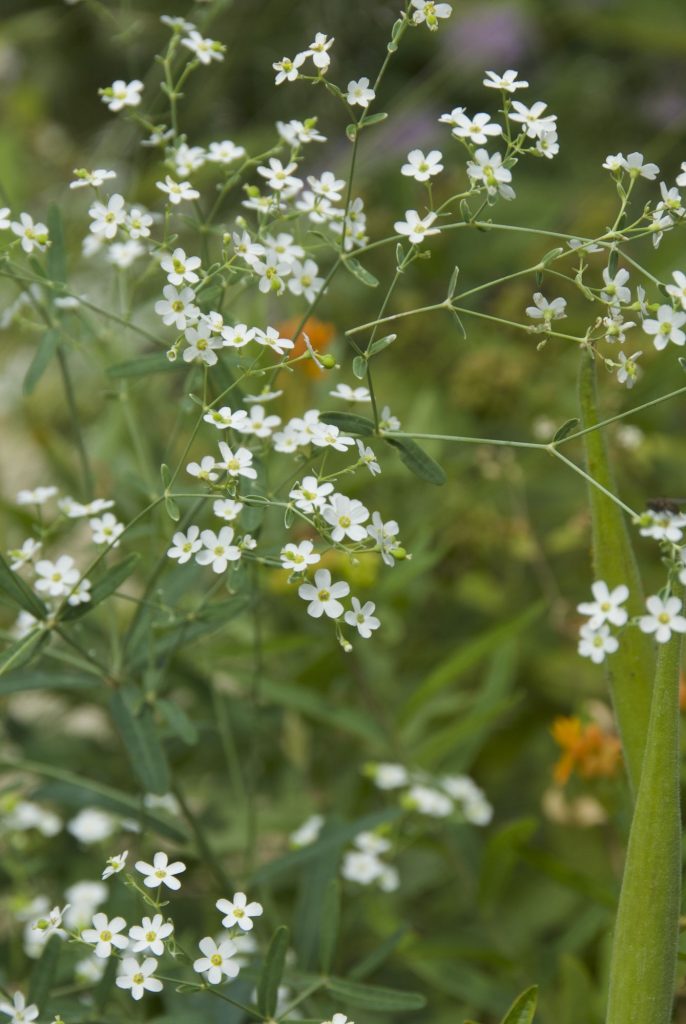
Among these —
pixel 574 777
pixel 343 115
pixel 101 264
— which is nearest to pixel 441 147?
pixel 343 115

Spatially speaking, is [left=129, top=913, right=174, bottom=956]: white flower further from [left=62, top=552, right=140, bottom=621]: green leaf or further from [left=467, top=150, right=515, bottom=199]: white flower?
[left=467, top=150, right=515, bottom=199]: white flower

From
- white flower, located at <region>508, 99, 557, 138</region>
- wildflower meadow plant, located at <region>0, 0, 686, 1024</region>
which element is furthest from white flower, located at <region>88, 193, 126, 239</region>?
white flower, located at <region>508, 99, 557, 138</region>

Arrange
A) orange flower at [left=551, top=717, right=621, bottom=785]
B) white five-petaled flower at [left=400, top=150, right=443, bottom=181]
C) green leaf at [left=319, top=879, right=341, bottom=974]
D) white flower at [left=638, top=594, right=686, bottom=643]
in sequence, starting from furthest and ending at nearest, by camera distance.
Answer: orange flower at [left=551, top=717, right=621, bottom=785] < green leaf at [left=319, top=879, right=341, bottom=974] < white five-petaled flower at [left=400, top=150, right=443, bottom=181] < white flower at [left=638, top=594, right=686, bottom=643]

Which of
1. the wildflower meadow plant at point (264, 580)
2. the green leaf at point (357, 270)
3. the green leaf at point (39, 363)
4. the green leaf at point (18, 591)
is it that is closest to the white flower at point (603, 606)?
the wildflower meadow plant at point (264, 580)

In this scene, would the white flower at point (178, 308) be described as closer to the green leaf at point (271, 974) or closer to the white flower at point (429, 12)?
the white flower at point (429, 12)

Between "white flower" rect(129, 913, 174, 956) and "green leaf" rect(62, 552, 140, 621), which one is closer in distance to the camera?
"white flower" rect(129, 913, 174, 956)

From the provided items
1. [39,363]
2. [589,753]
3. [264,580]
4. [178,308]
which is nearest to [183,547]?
[178,308]
